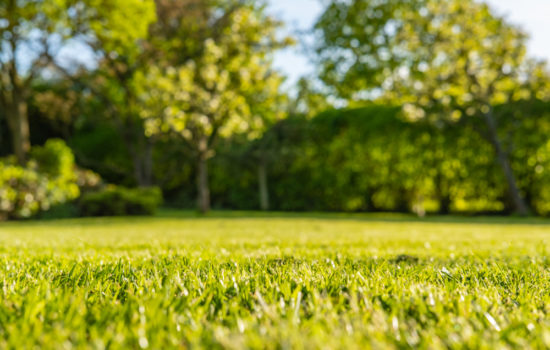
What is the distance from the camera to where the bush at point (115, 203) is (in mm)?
13055

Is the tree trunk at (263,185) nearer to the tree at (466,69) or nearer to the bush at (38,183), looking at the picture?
the tree at (466,69)

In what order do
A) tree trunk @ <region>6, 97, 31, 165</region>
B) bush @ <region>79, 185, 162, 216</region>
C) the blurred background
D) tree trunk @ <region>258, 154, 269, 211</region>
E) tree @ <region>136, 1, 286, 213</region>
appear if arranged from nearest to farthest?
1. tree @ <region>136, 1, 286, 213</region>
2. the blurred background
3. bush @ <region>79, 185, 162, 216</region>
4. tree trunk @ <region>6, 97, 31, 165</region>
5. tree trunk @ <region>258, 154, 269, 211</region>

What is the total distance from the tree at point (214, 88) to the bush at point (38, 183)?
10.6 feet

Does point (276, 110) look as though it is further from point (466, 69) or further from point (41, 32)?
point (41, 32)

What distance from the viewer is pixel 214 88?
41.5 ft

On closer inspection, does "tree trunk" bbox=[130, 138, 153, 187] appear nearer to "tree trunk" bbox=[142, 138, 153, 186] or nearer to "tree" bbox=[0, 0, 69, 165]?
"tree trunk" bbox=[142, 138, 153, 186]

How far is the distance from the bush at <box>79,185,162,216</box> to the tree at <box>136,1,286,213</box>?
189cm

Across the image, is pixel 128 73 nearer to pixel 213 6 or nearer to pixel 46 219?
pixel 213 6

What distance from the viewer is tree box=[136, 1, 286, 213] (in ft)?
39.2

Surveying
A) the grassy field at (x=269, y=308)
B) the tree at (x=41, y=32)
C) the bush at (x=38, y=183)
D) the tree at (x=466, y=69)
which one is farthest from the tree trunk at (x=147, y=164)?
the grassy field at (x=269, y=308)

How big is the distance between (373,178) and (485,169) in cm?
375

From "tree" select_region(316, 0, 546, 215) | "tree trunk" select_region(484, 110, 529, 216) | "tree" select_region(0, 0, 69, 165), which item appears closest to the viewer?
"tree trunk" select_region(484, 110, 529, 216)

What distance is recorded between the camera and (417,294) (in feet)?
5.02

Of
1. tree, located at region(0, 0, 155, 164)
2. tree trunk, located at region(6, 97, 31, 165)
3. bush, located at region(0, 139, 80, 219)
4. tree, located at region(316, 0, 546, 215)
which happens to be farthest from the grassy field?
tree trunk, located at region(6, 97, 31, 165)
